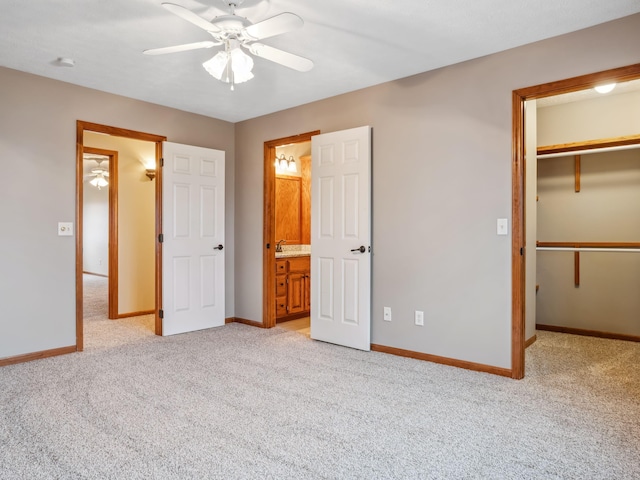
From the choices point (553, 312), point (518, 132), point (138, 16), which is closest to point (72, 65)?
point (138, 16)

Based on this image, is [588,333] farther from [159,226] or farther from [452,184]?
[159,226]

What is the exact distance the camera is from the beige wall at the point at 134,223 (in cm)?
546

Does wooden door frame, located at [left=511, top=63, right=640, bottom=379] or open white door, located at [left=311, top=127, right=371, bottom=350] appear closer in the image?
wooden door frame, located at [left=511, top=63, right=640, bottom=379]

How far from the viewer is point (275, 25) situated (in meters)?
2.21

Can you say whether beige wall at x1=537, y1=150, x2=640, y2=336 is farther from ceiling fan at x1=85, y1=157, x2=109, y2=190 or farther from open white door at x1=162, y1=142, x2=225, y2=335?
ceiling fan at x1=85, y1=157, x2=109, y2=190

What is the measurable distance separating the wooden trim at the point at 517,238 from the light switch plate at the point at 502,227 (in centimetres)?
5

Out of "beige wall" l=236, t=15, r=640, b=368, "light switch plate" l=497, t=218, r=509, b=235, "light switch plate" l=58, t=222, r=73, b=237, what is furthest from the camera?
"light switch plate" l=58, t=222, r=73, b=237

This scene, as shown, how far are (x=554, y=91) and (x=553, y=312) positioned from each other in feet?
8.97

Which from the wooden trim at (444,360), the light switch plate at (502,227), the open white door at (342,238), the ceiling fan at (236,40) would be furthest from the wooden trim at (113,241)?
the light switch plate at (502,227)

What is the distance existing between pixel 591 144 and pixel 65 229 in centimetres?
513

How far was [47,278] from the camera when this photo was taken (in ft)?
12.3

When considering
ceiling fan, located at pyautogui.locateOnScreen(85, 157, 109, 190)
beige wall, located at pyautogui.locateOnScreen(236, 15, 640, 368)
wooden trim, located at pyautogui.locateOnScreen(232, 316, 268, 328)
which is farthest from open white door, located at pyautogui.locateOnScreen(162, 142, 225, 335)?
ceiling fan, located at pyautogui.locateOnScreen(85, 157, 109, 190)

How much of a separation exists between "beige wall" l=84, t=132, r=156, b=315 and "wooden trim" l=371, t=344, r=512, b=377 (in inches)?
133

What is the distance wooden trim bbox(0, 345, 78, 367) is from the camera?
350 cm
